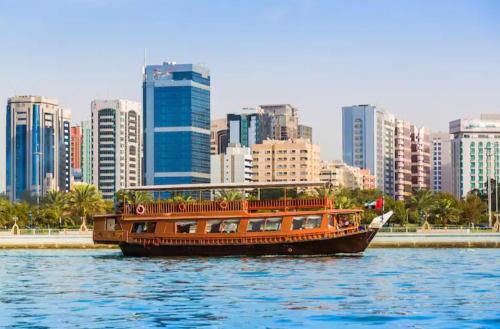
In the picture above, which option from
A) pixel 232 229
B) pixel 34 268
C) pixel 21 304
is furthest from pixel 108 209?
pixel 21 304

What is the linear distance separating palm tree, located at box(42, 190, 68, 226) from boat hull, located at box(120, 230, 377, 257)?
4945cm

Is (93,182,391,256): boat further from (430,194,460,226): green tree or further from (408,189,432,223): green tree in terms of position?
(408,189,432,223): green tree

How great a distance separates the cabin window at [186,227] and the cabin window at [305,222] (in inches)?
237

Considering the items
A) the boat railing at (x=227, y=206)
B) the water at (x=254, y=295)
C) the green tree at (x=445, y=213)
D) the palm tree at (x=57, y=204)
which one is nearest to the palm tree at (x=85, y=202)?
the palm tree at (x=57, y=204)

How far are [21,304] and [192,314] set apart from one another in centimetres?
599

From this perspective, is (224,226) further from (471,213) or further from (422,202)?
(422,202)

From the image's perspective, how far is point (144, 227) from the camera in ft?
220

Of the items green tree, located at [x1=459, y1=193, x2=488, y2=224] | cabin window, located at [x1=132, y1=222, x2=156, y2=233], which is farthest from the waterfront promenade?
green tree, located at [x1=459, y1=193, x2=488, y2=224]

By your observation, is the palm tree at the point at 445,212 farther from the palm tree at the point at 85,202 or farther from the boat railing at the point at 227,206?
the boat railing at the point at 227,206

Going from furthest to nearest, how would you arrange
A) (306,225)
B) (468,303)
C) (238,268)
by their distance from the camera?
(306,225), (238,268), (468,303)

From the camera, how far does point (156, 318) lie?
2884cm

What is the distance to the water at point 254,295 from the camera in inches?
1109

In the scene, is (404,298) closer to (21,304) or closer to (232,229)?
(21,304)

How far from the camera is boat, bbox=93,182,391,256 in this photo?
6369 cm
